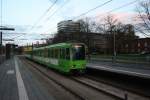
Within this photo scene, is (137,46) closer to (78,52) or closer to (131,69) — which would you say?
(131,69)

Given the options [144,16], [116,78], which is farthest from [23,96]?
[144,16]

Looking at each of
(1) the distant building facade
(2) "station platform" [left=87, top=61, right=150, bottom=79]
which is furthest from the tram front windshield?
(1) the distant building facade

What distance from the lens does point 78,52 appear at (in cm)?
2447

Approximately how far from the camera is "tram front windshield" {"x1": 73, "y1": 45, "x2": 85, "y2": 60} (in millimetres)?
24156

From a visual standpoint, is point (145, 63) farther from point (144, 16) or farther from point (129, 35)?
point (129, 35)

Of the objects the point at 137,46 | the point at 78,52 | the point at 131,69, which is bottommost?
the point at 131,69

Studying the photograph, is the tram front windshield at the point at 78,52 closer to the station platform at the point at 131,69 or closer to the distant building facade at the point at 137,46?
the station platform at the point at 131,69

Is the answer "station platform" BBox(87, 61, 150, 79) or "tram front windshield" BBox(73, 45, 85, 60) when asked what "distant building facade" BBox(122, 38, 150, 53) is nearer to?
"station platform" BBox(87, 61, 150, 79)

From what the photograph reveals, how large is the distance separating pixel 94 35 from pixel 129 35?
11.6 metres

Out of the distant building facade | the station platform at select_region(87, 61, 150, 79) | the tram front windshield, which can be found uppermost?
the distant building facade

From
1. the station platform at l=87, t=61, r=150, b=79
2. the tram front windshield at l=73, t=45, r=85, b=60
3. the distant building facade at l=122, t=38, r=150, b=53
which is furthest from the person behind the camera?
the distant building facade at l=122, t=38, r=150, b=53

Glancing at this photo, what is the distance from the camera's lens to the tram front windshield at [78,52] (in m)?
24.2

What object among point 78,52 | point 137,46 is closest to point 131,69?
point 78,52

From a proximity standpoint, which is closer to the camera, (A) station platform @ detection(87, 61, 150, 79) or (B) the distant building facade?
(A) station platform @ detection(87, 61, 150, 79)
